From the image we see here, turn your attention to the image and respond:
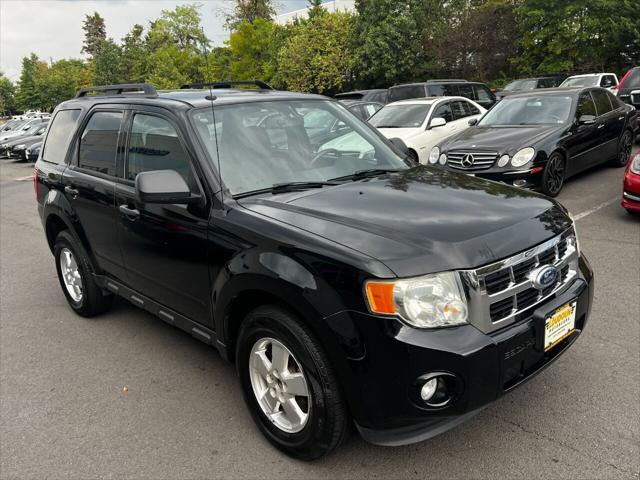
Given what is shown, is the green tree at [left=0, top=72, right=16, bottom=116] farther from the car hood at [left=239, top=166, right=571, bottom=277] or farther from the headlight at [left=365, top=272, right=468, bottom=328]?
the headlight at [left=365, top=272, right=468, bottom=328]

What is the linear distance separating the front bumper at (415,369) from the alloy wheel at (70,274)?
3.35 metres

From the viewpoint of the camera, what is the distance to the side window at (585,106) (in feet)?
27.8

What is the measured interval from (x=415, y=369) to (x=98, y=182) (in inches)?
116

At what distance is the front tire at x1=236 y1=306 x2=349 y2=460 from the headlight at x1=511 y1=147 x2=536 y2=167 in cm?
584

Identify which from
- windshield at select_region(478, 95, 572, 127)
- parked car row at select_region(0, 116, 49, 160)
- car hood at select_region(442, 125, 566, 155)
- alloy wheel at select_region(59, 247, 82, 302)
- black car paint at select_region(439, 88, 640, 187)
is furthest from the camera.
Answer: parked car row at select_region(0, 116, 49, 160)

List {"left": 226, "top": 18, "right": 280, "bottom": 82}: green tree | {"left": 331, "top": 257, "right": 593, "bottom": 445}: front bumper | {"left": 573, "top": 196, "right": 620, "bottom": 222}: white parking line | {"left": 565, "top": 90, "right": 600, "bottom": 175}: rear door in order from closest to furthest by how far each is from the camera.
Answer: {"left": 331, "top": 257, "right": 593, "bottom": 445}: front bumper, {"left": 573, "top": 196, "right": 620, "bottom": 222}: white parking line, {"left": 565, "top": 90, "right": 600, "bottom": 175}: rear door, {"left": 226, "top": 18, "right": 280, "bottom": 82}: green tree

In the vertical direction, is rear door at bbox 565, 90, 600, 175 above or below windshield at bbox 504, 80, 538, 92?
below

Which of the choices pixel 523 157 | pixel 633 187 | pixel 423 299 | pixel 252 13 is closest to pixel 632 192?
pixel 633 187

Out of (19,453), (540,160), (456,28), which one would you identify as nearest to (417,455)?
(19,453)

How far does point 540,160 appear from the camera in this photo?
24.8 feet

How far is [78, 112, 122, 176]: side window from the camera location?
13.1 ft

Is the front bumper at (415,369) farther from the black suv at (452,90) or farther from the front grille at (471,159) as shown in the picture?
the black suv at (452,90)

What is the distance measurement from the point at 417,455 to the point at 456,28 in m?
30.4

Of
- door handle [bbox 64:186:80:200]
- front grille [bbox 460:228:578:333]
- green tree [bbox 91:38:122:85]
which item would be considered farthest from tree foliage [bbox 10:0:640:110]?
green tree [bbox 91:38:122:85]
